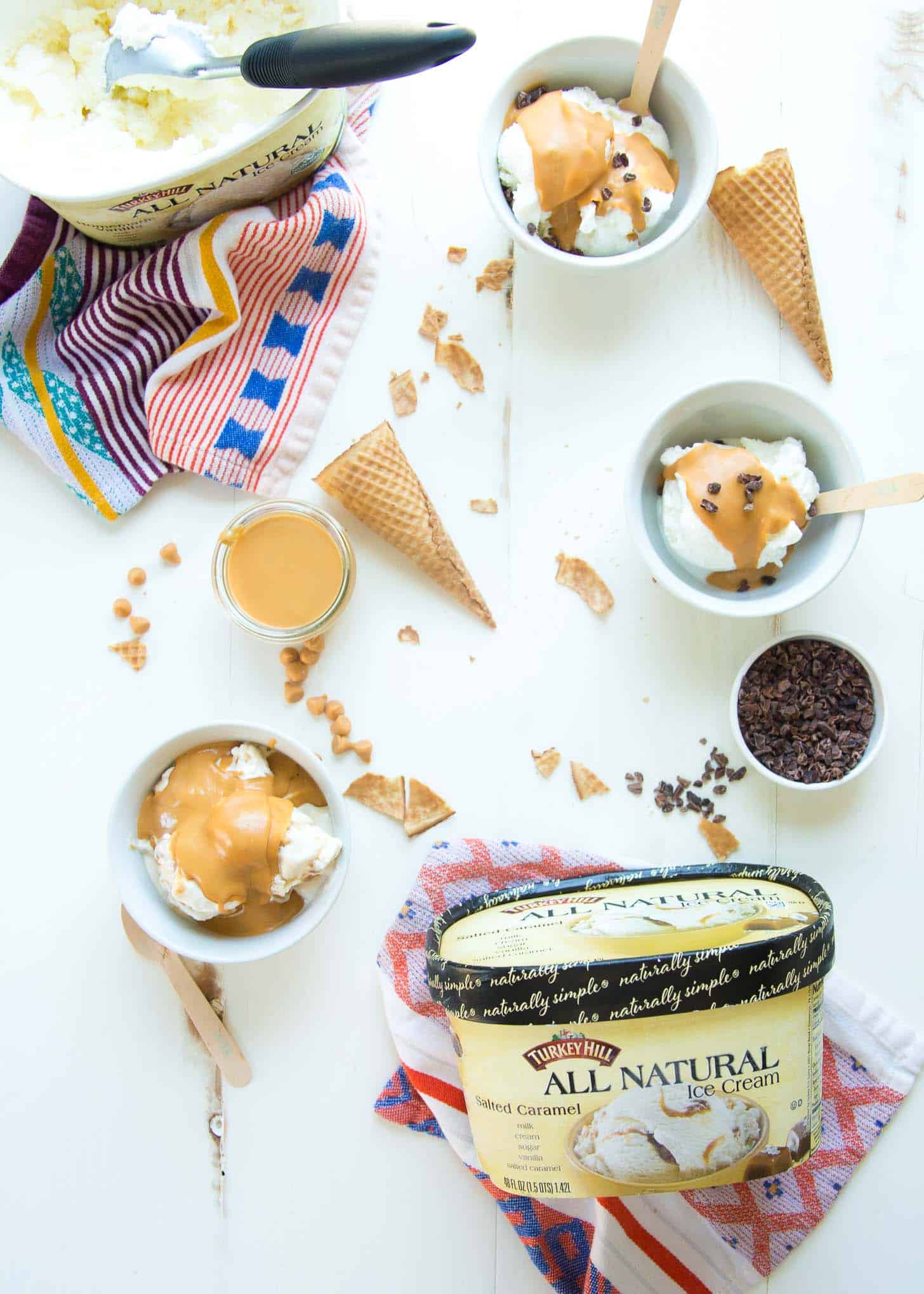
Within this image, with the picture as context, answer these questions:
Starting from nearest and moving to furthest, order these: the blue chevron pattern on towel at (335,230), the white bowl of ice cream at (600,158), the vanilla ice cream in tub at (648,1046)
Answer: the vanilla ice cream in tub at (648,1046) < the white bowl of ice cream at (600,158) < the blue chevron pattern on towel at (335,230)

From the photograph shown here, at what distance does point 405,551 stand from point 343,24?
76 cm

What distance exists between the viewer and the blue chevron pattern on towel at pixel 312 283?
5.67ft

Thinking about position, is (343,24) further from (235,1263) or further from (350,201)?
(235,1263)

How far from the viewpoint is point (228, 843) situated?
144 cm

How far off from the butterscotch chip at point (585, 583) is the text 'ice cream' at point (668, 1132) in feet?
2.53

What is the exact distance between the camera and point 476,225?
1.75 meters

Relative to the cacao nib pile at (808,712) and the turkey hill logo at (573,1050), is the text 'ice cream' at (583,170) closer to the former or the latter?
the cacao nib pile at (808,712)

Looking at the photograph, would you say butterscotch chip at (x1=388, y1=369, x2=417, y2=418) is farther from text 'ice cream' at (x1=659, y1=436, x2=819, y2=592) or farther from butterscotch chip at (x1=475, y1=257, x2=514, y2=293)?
text 'ice cream' at (x1=659, y1=436, x2=819, y2=592)

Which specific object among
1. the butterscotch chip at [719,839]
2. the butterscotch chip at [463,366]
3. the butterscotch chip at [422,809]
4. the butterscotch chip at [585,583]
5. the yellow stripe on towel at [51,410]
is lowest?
the butterscotch chip at [422,809]

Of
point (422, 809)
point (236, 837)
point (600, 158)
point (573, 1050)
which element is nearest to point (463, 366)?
point (600, 158)

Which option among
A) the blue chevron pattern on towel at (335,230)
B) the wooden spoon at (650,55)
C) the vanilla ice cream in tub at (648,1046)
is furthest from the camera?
the blue chevron pattern on towel at (335,230)

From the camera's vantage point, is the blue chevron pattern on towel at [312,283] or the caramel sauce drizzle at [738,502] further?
the blue chevron pattern on towel at [312,283]

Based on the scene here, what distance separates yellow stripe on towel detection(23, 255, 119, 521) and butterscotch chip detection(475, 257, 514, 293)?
0.72 metres

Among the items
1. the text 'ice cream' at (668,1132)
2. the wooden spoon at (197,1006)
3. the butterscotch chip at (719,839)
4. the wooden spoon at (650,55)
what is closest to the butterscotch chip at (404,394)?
the wooden spoon at (650,55)
